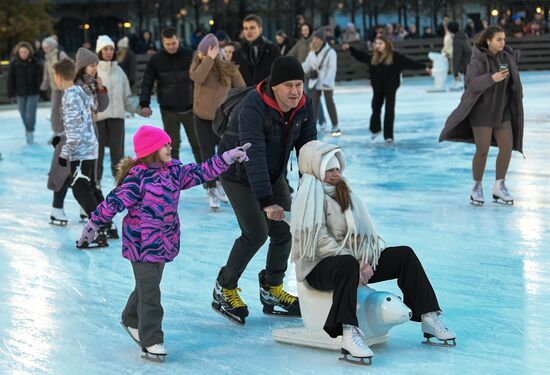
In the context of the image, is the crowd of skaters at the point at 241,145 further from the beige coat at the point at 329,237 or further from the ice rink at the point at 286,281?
the ice rink at the point at 286,281

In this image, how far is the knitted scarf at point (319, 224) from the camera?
508 centimetres

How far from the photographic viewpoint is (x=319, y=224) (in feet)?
16.6

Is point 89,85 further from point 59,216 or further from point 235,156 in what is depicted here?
point 235,156

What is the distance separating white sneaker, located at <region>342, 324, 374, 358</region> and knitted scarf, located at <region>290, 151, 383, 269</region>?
1.16 ft

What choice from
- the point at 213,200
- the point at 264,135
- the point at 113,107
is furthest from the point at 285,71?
the point at 113,107

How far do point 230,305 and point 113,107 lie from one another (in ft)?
15.1

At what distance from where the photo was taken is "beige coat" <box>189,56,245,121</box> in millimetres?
9406

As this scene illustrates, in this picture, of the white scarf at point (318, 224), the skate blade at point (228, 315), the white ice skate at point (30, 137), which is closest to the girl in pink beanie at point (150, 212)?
the white scarf at point (318, 224)

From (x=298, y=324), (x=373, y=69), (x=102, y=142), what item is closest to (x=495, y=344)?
(x=298, y=324)

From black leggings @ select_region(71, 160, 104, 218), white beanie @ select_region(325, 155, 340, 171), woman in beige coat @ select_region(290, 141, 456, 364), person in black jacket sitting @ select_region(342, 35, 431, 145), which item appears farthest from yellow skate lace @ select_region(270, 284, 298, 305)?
person in black jacket sitting @ select_region(342, 35, 431, 145)

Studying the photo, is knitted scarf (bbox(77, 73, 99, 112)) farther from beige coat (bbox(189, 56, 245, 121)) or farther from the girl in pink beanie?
the girl in pink beanie

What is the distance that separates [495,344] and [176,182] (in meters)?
1.66

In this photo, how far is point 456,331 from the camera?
18.0 feet

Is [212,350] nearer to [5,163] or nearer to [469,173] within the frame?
[469,173]
